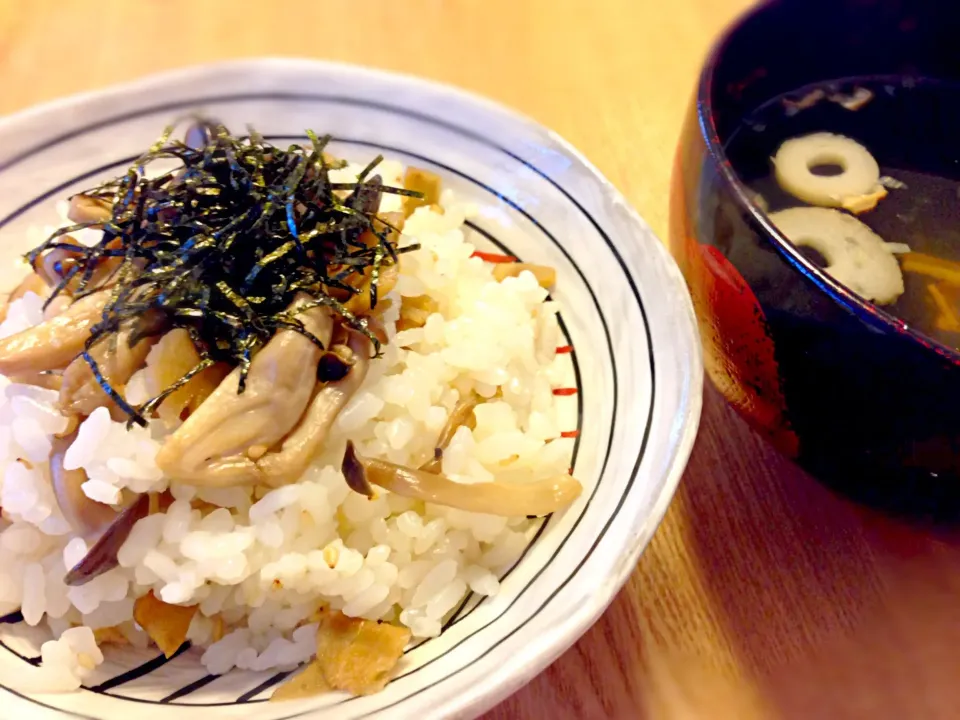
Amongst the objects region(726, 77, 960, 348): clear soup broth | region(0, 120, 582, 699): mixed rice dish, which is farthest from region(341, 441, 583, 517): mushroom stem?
region(726, 77, 960, 348): clear soup broth

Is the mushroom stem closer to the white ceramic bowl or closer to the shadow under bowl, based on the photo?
the white ceramic bowl

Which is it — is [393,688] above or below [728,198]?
below

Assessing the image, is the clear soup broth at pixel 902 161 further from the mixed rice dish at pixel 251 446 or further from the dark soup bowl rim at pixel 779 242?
the mixed rice dish at pixel 251 446

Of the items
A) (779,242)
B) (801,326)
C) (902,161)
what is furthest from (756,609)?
(902,161)

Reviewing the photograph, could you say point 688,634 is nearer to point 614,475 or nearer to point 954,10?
point 614,475

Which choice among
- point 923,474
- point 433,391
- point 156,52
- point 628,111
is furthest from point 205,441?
point 156,52

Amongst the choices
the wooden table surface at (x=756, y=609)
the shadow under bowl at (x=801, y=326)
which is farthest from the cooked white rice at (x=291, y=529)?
the shadow under bowl at (x=801, y=326)

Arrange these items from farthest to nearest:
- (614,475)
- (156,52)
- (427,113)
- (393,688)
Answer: (156,52), (427,113), (614,475), (393,688)
